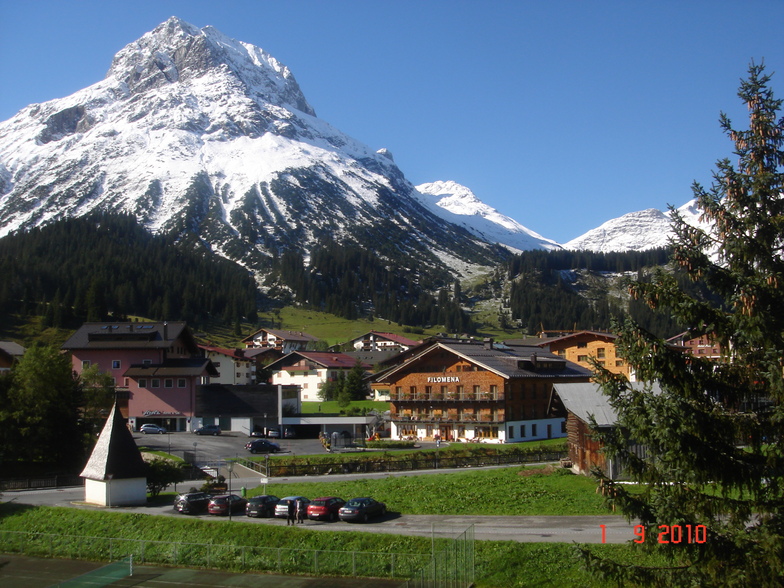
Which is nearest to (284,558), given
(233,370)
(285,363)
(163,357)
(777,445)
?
(777,445)

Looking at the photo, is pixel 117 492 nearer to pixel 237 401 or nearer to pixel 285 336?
pixel 237 401

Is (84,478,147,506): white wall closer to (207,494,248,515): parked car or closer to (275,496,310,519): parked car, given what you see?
(207,494,248,515): parked car

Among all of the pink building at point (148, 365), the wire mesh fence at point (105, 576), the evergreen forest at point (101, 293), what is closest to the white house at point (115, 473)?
the wire mesh fence at point (105, 576)

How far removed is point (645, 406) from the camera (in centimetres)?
1366

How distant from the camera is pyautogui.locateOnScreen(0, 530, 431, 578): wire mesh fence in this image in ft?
96.5

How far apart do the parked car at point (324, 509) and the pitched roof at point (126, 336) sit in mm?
58948

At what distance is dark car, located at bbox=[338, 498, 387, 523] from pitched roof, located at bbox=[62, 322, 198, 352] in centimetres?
6058

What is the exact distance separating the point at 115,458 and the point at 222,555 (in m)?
13.3

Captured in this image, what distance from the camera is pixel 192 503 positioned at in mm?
38562

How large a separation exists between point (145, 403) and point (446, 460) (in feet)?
147

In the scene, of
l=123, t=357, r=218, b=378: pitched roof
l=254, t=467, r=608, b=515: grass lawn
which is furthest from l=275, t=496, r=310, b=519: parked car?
l=123, t=357, r=218, b=378: pitched roof

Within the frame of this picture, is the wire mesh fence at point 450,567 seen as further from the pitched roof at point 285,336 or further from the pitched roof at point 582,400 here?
the pitched roof at point 285,336

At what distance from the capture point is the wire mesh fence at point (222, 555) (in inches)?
1158
